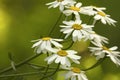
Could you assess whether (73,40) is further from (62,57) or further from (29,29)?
(29,29)

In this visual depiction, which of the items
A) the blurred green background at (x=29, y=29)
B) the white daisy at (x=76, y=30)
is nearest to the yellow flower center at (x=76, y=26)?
the white daisy at (x=76, y=30)

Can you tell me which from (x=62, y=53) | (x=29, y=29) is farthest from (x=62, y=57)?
(x=29, y=29)

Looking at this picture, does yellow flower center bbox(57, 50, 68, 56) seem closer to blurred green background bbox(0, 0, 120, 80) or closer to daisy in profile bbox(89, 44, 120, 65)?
daisy in profile bbox(89, 44, 120, 65)

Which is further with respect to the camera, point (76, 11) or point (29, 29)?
point (29, 29)

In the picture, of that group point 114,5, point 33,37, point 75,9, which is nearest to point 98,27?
point 114,5

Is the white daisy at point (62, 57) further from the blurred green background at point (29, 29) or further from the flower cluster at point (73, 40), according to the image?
the blurred green background at point (29, 29)

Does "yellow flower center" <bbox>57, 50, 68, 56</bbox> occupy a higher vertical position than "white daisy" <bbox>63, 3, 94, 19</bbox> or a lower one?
lower

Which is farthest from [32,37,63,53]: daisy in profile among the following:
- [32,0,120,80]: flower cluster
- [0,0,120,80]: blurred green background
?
[0,0,120,80]: blurred green background
